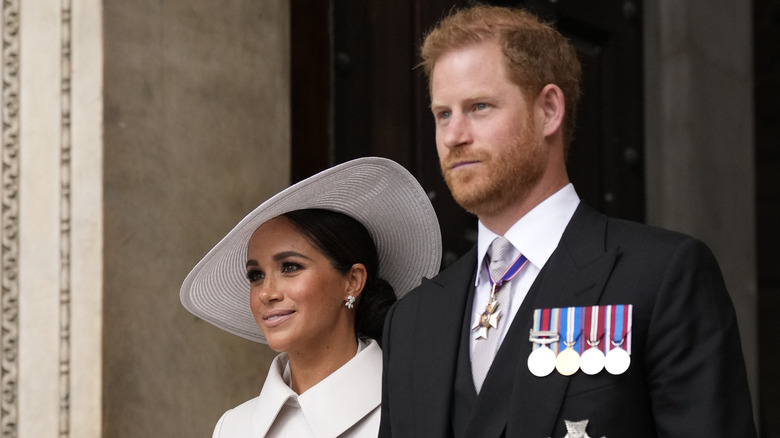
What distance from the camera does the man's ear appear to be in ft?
8.66

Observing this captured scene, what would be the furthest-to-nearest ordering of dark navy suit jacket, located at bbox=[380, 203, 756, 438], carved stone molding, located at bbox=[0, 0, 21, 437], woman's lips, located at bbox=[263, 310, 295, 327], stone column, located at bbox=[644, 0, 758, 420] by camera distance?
stone column, located at bbox=[644, 0, 758, 420]
carved stone molding, located at bbox=[0, 0, 21, 437]
woman's lips, located at bbox=[263, 310, 295, 327]
dark navy suit jacket, located at bbox=[380, 203, 756, 438]

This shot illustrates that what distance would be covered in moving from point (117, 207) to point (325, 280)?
33.5 inches

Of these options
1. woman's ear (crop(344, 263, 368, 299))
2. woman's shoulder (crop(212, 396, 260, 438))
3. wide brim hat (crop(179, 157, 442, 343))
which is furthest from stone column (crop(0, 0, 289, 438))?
woman's ear (crop(344, 263, 368, 299))

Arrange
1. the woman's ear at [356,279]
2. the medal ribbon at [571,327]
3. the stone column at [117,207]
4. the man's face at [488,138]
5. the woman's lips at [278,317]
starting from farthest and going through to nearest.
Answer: the stone column at [117,207] → the woman's ear at [356,279] → the woman's lips at [278,317] → the man's face at [488,138] → the medal ribbon at [571,327]

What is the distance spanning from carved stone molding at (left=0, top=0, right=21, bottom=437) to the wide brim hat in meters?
0.70

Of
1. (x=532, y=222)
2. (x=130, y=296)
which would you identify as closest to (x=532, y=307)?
(x=532, y=222)

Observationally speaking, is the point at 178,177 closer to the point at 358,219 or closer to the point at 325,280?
the point at 358,219

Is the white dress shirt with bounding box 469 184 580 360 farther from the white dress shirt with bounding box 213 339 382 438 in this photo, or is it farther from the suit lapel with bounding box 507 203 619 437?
the white dress shirt with bounding box 213 339 382 438

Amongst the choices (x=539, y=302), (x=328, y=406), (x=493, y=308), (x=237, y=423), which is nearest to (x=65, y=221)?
(x=237, y=423)

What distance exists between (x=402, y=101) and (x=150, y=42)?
36.1 inches

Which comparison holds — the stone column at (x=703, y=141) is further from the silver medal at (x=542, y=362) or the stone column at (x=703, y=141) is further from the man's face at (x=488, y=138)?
the silver medal at (x=542, y=362)

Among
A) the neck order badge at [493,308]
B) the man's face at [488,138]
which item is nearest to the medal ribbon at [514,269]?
the neck order badge at [493,308]

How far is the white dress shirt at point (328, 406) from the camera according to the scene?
11.2 ft

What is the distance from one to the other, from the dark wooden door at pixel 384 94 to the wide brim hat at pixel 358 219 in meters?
0.55
